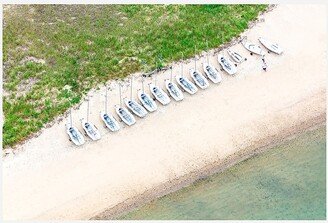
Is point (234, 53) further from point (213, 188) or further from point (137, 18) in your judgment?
Result: point (213, 188)

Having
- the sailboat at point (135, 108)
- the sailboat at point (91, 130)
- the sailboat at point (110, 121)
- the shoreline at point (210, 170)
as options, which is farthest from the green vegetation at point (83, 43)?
the shoreline at point (210, 170)

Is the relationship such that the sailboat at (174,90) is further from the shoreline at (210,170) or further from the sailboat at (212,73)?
the shoreline at (210,170)

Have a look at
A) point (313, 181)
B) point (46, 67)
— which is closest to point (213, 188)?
point (313, 181)

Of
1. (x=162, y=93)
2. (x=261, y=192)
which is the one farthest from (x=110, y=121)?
(x=261, y=192)

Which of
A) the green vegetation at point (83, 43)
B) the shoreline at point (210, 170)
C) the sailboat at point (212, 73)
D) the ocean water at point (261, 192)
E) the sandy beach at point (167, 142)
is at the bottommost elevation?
the ocean water at point (261, 192)

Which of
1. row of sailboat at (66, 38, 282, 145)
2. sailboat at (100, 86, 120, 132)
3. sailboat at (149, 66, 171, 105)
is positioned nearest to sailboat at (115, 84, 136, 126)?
row of sailboat at (66, 38, 282, 145)

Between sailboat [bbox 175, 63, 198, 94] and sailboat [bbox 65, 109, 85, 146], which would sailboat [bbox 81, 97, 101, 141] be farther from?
sailboat [bbox 175, 63, 198, 94]
